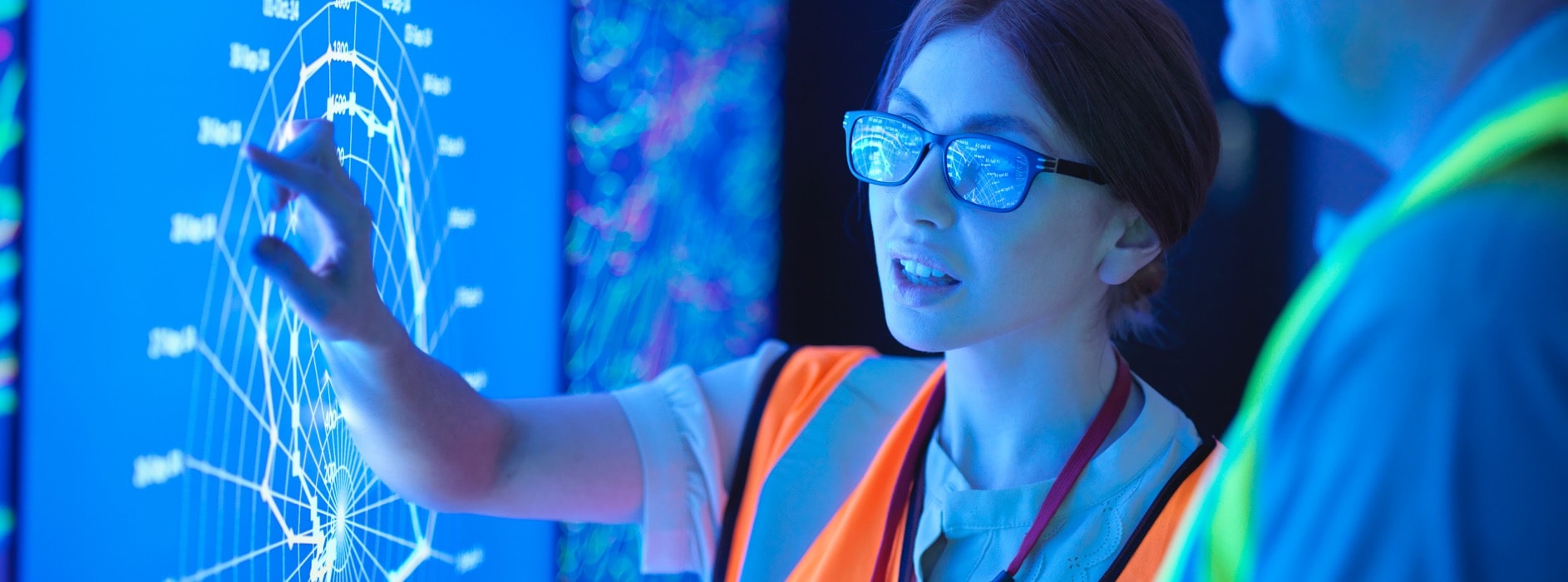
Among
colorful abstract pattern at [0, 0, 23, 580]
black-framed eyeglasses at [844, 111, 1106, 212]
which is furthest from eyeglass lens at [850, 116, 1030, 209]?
colorful abstract pattern at [0, 0, 23, 580]

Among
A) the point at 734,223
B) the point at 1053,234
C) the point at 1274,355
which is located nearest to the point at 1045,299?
the point at 1053,234

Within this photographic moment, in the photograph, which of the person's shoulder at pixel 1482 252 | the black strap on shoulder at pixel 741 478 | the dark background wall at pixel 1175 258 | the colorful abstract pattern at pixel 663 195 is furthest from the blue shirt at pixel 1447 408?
the dark background wall at pixel 1175 258

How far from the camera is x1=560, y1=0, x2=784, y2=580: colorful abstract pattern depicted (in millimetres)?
2141

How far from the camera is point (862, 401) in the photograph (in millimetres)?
1670

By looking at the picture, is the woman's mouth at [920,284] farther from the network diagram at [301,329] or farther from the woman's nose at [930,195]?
the network diagram at [301,329]

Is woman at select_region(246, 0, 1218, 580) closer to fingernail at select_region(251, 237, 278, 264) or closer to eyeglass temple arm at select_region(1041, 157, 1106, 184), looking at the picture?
eyeglass temple arm at select_region(1041, 157, 1106, 184)

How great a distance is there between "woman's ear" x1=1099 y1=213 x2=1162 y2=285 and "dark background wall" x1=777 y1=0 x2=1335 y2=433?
5.39 ft

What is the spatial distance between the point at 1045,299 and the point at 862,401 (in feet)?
1.13

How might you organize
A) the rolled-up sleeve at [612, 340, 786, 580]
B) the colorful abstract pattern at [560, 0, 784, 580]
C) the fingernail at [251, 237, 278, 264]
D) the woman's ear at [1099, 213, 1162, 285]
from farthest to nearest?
the colorful abstract pattern at [560, 0, 784, 580] → the rolled-up sleeve at [612, 340, 786, 580] → the woman's ear at [1099, 213, 1162, 285] → the fingernail at [251, 237, 278, 264]

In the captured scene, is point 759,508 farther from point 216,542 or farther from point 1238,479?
point 1238,479

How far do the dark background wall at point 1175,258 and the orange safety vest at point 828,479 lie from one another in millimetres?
1474

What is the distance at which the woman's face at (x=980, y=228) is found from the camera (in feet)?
4.55

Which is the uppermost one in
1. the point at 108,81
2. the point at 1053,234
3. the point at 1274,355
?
the point at 108,81

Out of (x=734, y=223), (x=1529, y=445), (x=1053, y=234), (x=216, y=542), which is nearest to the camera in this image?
(x=1529, y=445)
